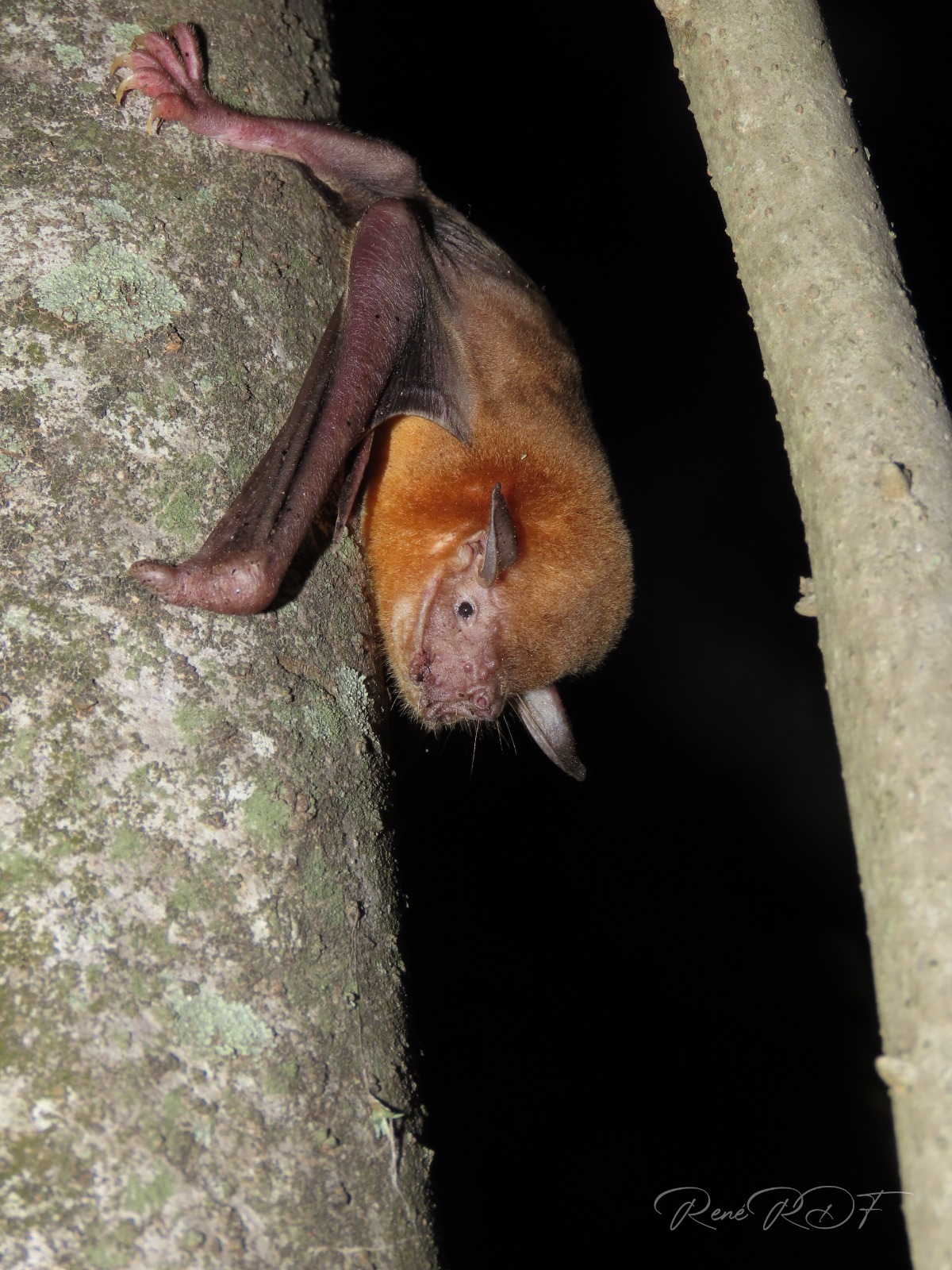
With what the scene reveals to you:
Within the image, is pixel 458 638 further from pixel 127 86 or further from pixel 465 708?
pixel 127 86

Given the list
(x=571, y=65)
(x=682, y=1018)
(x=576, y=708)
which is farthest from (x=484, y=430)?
(x=571, y=65)

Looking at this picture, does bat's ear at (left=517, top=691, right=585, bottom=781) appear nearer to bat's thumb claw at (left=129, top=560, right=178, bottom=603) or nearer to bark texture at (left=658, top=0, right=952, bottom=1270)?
bark texture at (left=658, top=0, right=952, bottom=1270)

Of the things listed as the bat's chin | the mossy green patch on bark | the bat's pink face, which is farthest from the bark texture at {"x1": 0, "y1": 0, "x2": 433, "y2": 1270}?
the bat's chin

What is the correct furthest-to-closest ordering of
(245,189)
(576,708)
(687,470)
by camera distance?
(687,470) → (576,708) → (245,189)

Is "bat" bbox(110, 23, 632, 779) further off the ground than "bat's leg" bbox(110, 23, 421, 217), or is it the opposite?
"bat's leg" bbox(110, 23, 421, 217)

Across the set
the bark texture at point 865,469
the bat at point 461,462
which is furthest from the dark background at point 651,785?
the bark texture at point 865,469

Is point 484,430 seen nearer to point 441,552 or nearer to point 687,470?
point 441,552
